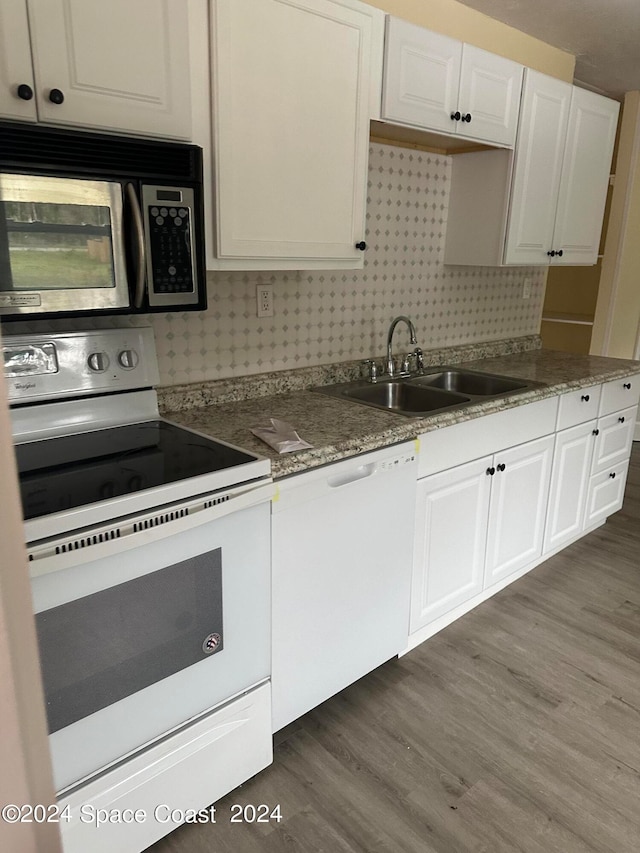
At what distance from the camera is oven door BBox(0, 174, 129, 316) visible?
51.8 inches

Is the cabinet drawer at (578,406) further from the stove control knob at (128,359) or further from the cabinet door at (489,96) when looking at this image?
the stove control knob at (128,359)

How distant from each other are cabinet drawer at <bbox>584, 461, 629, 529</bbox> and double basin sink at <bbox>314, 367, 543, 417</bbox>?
831 mm

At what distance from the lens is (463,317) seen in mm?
3143

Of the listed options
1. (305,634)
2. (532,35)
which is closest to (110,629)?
(305,634)

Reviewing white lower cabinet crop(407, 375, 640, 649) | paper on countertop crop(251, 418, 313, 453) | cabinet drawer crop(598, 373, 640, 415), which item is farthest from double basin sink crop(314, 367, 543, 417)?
cabinet drawer crop(598, 373, 640, 415)

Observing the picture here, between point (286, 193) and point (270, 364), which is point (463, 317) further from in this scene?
point (286, 193)

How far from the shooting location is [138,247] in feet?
4.87

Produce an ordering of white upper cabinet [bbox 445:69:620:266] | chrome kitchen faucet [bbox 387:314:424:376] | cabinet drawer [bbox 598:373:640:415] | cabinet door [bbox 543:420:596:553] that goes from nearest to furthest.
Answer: chrome kitchen faucet [bbox 387:314:424:376] → white upper cabinet [bbox 445:69:620:266] → cabinet door [bbox 543:420:596:553] → cabinet drawer [bbox 598:373:640:415]

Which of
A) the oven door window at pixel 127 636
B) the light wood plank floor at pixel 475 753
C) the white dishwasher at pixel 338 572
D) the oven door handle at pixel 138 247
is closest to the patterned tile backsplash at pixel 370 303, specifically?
the oven door handle at pixel 138 247

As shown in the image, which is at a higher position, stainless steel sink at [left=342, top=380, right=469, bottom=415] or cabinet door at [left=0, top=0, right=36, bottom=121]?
cabinet door at [left=0, top=0, right=36, bottom=121]

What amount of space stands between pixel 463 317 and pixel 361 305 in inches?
30.1

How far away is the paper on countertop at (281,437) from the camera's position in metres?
1.66

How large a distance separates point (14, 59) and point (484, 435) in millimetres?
1788

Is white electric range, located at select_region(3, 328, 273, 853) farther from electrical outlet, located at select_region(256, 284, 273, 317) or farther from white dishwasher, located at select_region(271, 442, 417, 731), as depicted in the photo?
electrical outlet, located at select_region(256, 284, 273, 317)
